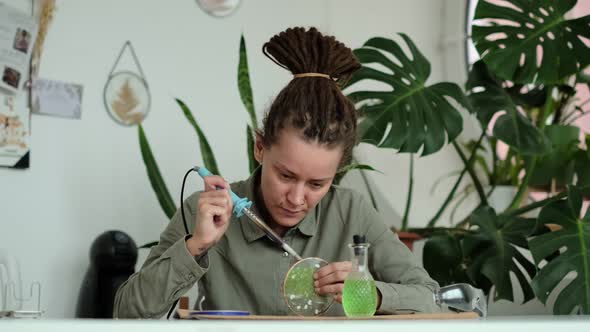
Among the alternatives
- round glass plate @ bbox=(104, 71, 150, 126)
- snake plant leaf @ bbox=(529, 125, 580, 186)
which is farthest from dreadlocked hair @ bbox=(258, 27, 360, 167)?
snake plant leaf @ bbox=(529, 125, 580, 186)

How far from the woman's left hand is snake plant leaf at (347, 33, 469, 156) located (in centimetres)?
127

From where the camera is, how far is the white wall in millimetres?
2826

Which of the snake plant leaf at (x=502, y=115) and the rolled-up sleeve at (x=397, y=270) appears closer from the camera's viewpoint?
the rolled-up sleeve at (x=397, y=270)

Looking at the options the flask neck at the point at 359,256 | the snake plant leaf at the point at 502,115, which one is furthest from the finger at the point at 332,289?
the snake plant leaf at the point at 502,115

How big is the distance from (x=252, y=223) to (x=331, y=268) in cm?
41

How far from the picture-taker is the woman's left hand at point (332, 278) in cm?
155

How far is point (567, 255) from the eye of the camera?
8.50 ft

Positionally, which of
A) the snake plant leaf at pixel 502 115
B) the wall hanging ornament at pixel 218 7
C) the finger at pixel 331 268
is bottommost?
the finger at pixel 331 268

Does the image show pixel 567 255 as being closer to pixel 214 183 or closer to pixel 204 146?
pixel 204 146

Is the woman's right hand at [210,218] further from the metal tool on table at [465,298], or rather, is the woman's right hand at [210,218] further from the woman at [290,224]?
the metal tool on table at [465,298]

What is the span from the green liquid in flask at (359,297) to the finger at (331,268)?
9 centimetres

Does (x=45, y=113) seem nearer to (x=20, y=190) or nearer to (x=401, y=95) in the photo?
(x=20, y=190)
